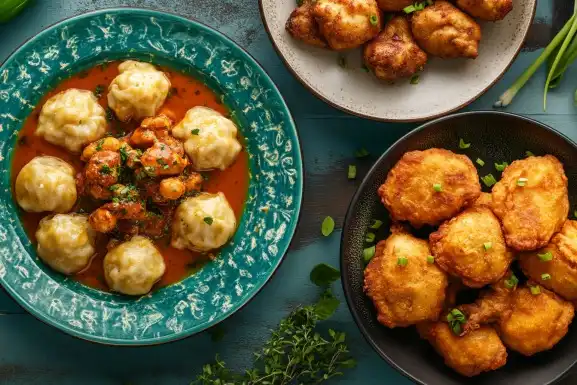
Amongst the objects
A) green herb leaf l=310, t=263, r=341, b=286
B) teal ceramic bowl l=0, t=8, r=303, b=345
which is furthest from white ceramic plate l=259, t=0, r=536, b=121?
green herb leaf l=310, t=263, r=341, b=286

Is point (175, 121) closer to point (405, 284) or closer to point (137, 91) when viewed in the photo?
point (137, 91)

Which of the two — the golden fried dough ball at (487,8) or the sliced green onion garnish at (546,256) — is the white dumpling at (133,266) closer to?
the sliced green onion garnish at (546,256)

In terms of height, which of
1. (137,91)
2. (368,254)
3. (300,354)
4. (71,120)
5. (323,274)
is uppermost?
(137,91)

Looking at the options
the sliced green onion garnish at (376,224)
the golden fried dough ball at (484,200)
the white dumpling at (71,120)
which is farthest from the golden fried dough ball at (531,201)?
the white dumpling at (71,120)

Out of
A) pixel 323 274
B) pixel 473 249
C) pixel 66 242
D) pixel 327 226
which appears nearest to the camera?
pixel 473 249

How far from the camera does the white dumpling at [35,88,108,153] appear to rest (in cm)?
383

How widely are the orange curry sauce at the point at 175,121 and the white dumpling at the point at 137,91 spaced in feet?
0.23

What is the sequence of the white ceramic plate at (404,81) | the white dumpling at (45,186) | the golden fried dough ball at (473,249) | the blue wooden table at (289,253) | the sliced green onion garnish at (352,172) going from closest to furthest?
the golden fried dough ball at (473,249) < the white dumpling at (45,186) < the white ceramic plate at (404,81) < the blue wooden table at (289,253) < the sliced green onion garnish at (352,172)

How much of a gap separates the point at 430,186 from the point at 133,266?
1599 mm

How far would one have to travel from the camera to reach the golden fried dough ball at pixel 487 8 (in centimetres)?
394

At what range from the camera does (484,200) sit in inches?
151

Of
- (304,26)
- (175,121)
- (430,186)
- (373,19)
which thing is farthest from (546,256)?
(175,121)

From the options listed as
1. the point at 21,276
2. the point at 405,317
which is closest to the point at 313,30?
the point at 405,317

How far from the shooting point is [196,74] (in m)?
4.02
